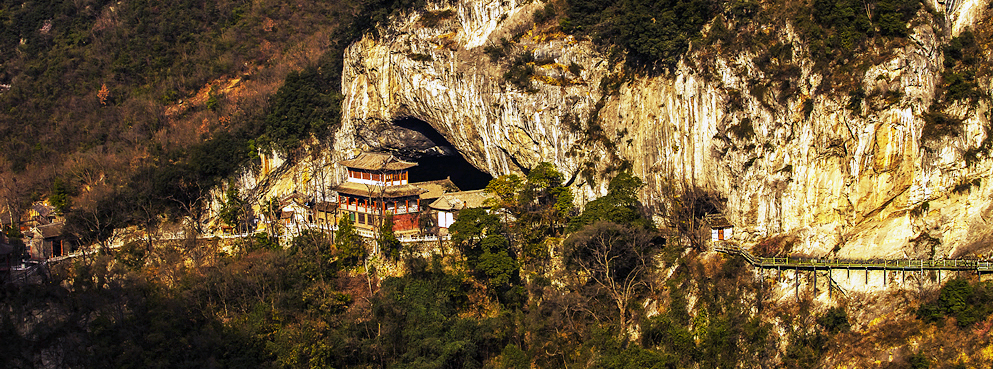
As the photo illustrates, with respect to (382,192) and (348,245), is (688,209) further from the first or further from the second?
(348,245)

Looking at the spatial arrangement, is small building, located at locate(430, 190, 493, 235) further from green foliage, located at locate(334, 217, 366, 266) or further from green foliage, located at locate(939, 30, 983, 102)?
green foliage, located at locate(939, 30, 983, 102)

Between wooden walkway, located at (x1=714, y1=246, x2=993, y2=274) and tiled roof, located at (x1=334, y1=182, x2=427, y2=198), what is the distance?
18300 millimetres

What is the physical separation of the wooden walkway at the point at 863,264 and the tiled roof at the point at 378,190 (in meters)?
18.3

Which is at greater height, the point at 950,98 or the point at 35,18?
the point at 35,18

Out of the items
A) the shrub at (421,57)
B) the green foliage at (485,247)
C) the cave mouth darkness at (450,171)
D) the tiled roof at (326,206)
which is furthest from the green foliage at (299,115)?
the green foliage at (485,247)

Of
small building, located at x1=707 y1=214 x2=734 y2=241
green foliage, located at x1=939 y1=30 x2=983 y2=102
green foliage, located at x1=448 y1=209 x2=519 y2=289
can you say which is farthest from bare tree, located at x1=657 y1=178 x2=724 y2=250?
green foliage, located at x1=939 y1=30 x2=983 y2=102

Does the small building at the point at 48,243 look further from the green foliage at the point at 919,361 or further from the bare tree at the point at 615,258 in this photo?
the green foliage at the point at 919,361

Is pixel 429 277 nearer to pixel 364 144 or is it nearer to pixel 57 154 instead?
pixel 364 144

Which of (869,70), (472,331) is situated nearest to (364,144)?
(472,331)

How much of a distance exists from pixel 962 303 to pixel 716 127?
12.6 metres

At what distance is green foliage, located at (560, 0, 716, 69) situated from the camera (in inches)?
1593

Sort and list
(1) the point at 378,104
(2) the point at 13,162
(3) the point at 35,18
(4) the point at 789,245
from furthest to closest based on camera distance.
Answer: (3) the point at 35,18 < (2) the point at 13,162 < (1) the point at 378,104 < (4) the point at 789,245

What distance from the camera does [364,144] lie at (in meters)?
52.0

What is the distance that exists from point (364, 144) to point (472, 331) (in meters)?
17.9
